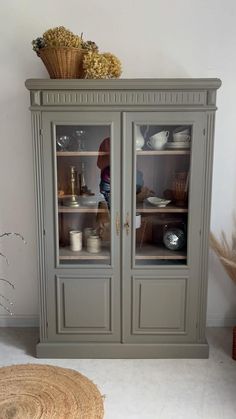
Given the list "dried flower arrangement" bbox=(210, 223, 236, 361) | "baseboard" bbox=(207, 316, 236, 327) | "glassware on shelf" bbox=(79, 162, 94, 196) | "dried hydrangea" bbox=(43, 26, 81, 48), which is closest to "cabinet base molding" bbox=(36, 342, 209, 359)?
"dried flower arrangement" bbox=(210, 223, 236, 361)

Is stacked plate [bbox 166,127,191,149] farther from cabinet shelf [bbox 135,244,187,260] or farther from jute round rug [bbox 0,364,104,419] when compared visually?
jute round rug [bbox 0,364,104,419]

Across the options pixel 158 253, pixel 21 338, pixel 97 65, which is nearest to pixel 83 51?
pixel 97 65

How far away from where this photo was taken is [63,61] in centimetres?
221

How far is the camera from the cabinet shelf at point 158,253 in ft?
7.98

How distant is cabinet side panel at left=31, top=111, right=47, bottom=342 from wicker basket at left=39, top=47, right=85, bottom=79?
0.93 ft

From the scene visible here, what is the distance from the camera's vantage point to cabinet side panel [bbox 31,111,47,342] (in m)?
2.26

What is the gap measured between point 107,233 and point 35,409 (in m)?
1.09

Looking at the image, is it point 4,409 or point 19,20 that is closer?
point 4,409

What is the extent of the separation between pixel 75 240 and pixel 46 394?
936 mm

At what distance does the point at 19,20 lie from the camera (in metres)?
2.56

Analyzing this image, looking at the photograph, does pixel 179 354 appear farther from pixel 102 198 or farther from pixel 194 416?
pixel 102 198

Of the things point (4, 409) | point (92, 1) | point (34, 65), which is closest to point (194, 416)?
point (4, 409)

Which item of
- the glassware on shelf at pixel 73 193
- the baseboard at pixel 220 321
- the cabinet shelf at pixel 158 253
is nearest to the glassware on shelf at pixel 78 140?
the glassware on shelf at pixel 73 193

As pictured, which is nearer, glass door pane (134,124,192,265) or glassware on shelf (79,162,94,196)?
glass door pane (134,124,192,265)
